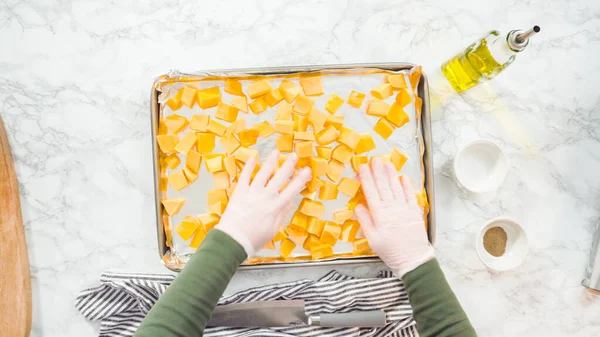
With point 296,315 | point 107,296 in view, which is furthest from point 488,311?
point 107,296

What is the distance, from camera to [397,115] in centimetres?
83

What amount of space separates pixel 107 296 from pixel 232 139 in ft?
1.19

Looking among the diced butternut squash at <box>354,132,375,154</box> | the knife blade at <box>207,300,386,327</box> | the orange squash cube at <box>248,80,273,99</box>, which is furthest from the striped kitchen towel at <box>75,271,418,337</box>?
the orange squash cube at <box>248,80,273,99</box>

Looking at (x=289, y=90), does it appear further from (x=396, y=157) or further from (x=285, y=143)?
(x=396, y=157)

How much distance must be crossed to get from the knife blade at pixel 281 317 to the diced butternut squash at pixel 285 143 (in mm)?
256

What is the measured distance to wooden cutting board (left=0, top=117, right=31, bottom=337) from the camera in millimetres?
877

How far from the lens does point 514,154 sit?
93cm

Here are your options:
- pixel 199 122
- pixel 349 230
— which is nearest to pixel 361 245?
pixel 349 230

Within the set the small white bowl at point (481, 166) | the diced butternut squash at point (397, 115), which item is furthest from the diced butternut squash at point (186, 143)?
the small white bowl at point (481, 166)

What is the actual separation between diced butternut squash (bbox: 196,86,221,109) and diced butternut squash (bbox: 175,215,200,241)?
19cm

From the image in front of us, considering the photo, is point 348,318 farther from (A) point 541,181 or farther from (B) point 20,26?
(B) point 20,26

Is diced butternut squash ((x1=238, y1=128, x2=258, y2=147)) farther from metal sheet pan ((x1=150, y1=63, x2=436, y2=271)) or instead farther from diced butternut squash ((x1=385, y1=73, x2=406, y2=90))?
diced butternut squash ((x1=385, y1=73, x2=406, y2=90))

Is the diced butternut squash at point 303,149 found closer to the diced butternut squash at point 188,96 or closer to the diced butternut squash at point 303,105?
the diced butternut squash at point 303,105

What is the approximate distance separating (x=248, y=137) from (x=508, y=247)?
0.49 meters
